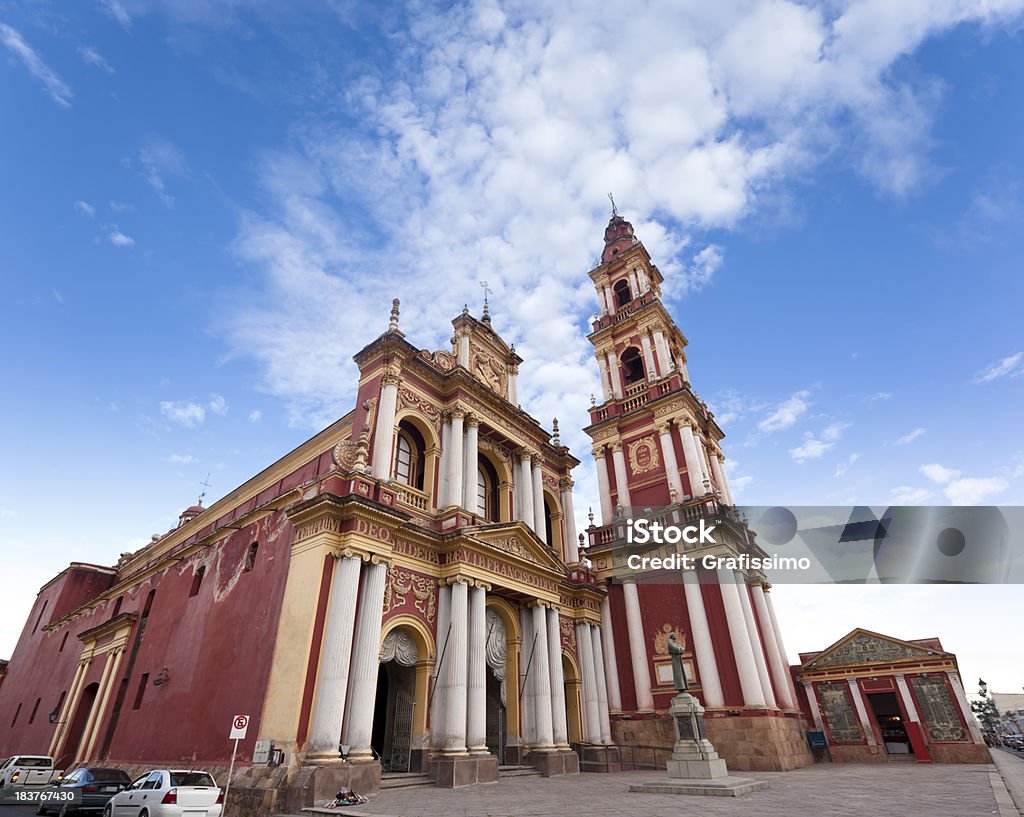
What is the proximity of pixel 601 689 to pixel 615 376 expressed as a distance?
14.3m

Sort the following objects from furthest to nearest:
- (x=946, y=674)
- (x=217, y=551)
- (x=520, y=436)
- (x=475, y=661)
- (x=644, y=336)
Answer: (x=644, y=336), (x=946, y=674), (x=520, y=436), (x=217, y=551), (x=475, y=661)

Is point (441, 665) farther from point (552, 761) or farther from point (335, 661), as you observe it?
point (552, 761)

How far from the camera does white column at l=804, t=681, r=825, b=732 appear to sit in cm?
2716

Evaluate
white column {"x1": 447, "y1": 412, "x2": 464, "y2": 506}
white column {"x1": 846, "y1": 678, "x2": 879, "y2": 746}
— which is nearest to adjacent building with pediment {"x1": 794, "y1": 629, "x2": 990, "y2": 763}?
white column {"x1": 846, "y1": 678, "x2": 879, "y2": 746}

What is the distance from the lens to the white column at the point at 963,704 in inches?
936

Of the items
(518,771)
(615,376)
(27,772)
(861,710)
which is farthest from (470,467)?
(861,710)

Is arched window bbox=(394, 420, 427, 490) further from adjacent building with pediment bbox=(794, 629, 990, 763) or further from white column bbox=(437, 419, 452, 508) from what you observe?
adjacent building with pediment bbox=(794, 629, 990, 763)

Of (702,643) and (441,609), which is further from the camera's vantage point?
(702,643)

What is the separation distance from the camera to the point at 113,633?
76.5 ft

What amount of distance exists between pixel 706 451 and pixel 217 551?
2061 cm

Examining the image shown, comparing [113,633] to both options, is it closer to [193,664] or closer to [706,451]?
[193,664]

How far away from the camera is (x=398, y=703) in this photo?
15930mm

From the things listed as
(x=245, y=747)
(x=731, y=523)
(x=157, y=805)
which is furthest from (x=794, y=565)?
(x=157, y=805)

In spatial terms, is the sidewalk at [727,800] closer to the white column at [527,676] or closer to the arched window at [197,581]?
the white column at [527,676]
